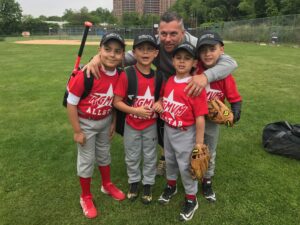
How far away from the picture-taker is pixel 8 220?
313cm

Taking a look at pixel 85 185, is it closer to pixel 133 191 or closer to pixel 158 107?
pixel 133 191

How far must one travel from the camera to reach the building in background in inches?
3625

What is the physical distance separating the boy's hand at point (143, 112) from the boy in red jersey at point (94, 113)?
0.96 feet

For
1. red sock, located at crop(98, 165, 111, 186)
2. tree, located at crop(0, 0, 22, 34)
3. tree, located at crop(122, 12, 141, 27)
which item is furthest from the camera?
tree, located at crop(122, 12, 141, 27)

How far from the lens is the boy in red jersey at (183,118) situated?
297cm

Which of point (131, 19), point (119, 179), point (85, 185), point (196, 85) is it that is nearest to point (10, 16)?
point (131, 19)

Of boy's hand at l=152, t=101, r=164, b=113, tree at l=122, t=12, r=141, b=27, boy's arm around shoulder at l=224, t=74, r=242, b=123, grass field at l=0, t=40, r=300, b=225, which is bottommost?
grass field at l=0, t=40, r=300, b=225

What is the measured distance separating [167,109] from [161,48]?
30.8 inches

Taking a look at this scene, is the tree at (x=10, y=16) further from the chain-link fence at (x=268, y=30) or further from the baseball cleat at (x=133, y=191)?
Answer: the baseball cleat at (x=133, y=191)

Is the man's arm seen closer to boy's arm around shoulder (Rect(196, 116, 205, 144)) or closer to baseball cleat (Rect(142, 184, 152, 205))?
baseball cleat (Rect(142, 184, 152, 205))

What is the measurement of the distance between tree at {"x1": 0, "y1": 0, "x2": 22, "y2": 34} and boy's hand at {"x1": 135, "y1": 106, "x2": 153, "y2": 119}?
76.9m

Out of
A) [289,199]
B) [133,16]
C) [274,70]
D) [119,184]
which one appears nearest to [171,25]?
[119,184]

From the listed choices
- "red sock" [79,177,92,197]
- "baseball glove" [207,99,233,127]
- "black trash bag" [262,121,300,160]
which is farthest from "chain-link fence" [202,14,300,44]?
"red sock" [79,177,92,197]

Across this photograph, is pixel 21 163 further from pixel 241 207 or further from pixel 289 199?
pixel 289 199
